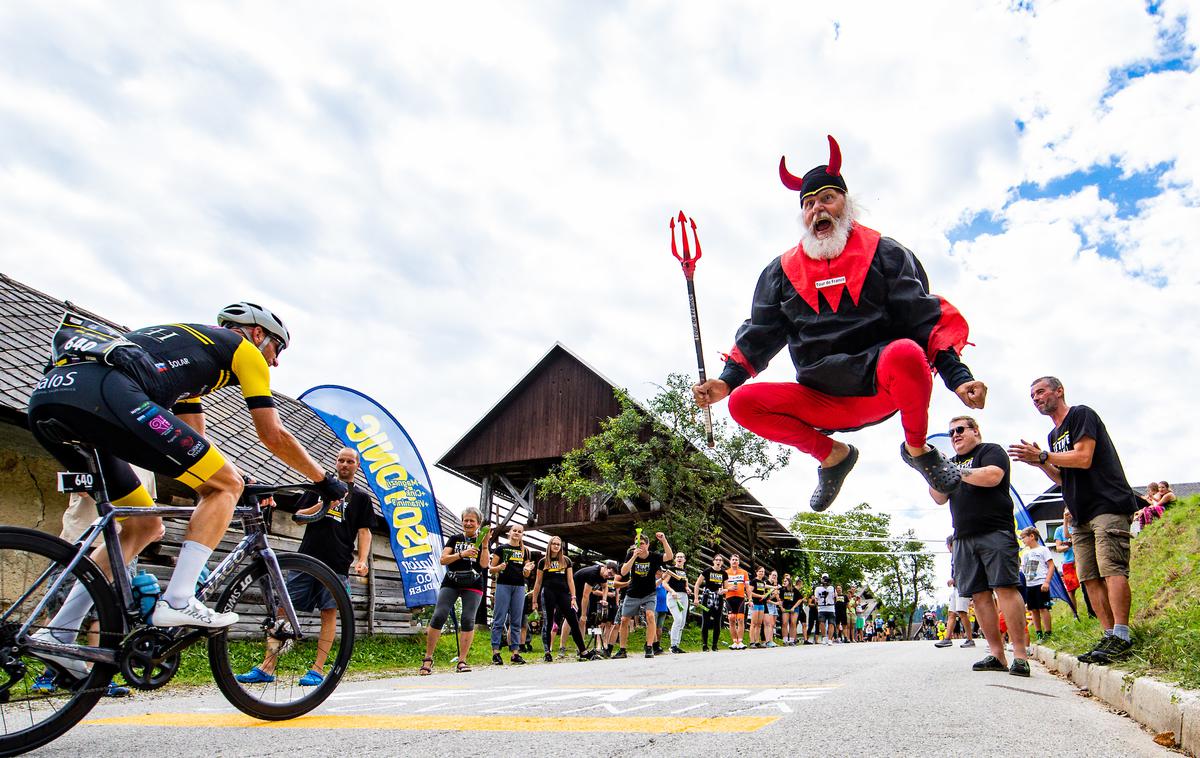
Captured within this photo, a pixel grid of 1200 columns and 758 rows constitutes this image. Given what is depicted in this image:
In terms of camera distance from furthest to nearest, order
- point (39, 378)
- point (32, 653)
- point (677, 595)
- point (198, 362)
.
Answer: point (677, 595), point (39, 378), point (198, 362), point (32, 653)

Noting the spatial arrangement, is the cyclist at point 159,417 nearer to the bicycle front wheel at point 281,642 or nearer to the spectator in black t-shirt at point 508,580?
the bicycle front wheel at point 281,642

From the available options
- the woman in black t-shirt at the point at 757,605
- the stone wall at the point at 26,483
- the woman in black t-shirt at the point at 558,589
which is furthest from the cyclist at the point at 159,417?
the woman in black t-shirt at the point at 757,605

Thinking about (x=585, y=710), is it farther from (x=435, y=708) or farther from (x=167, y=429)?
(x=167, y=429)

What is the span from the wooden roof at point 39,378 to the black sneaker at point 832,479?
7.54 metres

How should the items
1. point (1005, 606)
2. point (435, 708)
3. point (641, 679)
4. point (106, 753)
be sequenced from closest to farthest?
point (106, 753), point (435, 708), point (1005, 606), point (641, 679)

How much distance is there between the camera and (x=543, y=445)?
28.5 metres

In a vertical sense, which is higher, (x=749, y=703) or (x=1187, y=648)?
(x=1187, y=648)

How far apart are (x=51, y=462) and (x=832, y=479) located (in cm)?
1075

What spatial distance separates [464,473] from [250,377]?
27213mm

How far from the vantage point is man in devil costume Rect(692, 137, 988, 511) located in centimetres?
274

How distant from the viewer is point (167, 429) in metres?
3.47

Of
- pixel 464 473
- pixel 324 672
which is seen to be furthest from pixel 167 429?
pixel 464 473

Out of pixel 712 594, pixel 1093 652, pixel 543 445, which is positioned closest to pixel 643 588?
pixel 712 594

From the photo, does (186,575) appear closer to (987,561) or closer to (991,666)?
(987,561)
